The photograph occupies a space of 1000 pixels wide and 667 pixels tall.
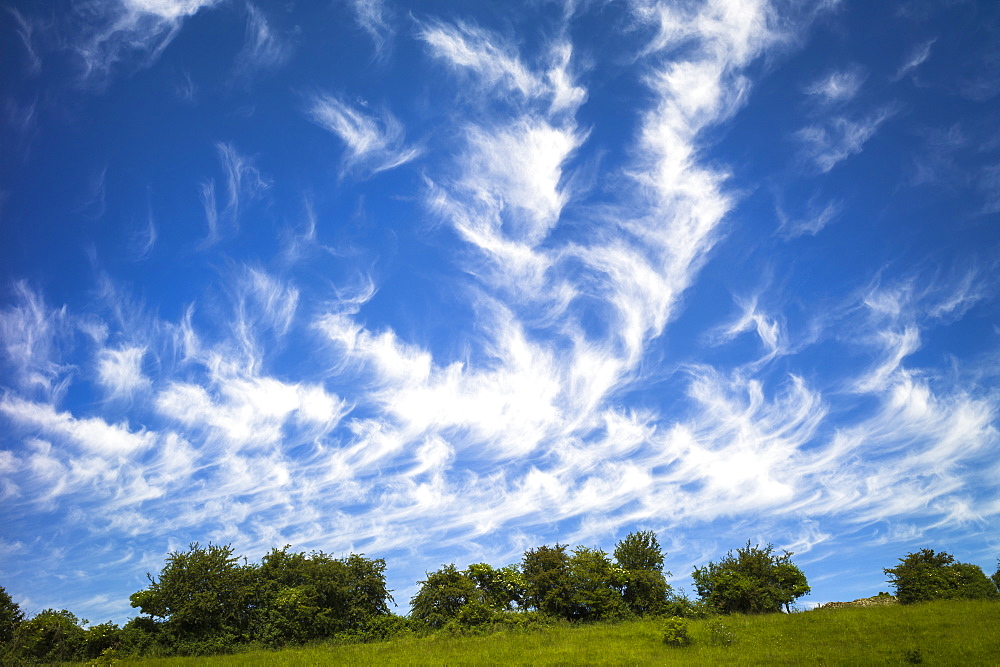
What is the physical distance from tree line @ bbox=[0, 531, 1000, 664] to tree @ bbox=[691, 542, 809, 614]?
9 cm

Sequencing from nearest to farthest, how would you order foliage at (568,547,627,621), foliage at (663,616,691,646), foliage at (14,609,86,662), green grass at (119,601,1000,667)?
green grass at (119,601,1000,667)
foliage at (663,616,691,646)
foliage at (14,609,86,662)
foliage at (568,547,627,621)

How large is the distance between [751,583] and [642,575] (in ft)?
29.7

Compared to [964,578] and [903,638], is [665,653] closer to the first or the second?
[903,638]

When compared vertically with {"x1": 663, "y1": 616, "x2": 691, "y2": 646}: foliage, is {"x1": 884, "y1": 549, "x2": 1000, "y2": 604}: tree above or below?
above

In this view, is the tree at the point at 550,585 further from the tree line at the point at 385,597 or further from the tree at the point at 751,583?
the tree at the point at 751,583

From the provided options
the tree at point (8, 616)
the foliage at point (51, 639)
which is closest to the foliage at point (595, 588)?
the foliage at point (51, 639)

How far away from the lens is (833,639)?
33.8m

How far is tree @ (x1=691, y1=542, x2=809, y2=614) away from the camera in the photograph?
4894 cm

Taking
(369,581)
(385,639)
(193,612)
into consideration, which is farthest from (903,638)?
(193,612)

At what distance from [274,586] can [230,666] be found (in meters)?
15.4

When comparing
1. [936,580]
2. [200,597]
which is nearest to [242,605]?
[200,597]

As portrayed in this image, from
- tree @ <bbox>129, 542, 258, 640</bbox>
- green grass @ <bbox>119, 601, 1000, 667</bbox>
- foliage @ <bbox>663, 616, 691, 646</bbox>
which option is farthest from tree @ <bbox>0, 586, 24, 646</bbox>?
foliage @ <bbox>663, 616, 691, 646</bbox>

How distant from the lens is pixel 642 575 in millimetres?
49656

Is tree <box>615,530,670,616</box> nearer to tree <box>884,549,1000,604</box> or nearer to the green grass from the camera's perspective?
the green grass
